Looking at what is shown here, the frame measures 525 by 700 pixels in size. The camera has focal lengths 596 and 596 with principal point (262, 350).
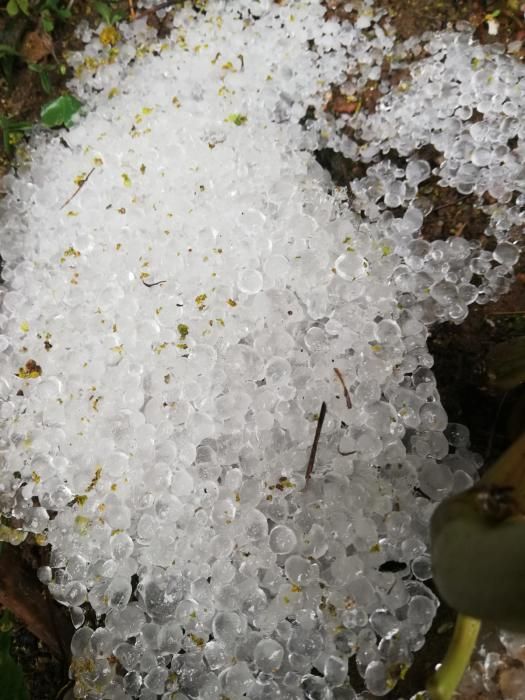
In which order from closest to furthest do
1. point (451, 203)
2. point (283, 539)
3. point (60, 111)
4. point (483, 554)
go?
A: point (483, 554) → point (283, 539) → point (451, 203) → point (60, 111)

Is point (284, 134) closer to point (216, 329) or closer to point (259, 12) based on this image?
point (259, 12)

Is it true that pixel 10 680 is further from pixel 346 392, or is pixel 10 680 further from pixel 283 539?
pixel 346 392

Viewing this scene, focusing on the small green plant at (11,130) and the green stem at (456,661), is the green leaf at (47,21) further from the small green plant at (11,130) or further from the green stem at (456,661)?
the green stem at (456,661)

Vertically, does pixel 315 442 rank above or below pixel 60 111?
below

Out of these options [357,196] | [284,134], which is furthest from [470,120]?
[284,134]

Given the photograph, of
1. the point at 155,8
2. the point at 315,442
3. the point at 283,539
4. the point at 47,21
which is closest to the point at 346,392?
the point at 315,442

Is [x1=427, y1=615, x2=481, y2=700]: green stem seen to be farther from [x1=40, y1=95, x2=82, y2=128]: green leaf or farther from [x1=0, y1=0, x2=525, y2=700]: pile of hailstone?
[x1=40, y1=95, x2=82, y2=128]: green leaf

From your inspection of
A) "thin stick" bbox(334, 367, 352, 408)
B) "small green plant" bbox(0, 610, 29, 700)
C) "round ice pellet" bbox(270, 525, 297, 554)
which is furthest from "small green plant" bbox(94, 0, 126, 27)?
"small green plant" bbox(0, 610, 29, 700)
